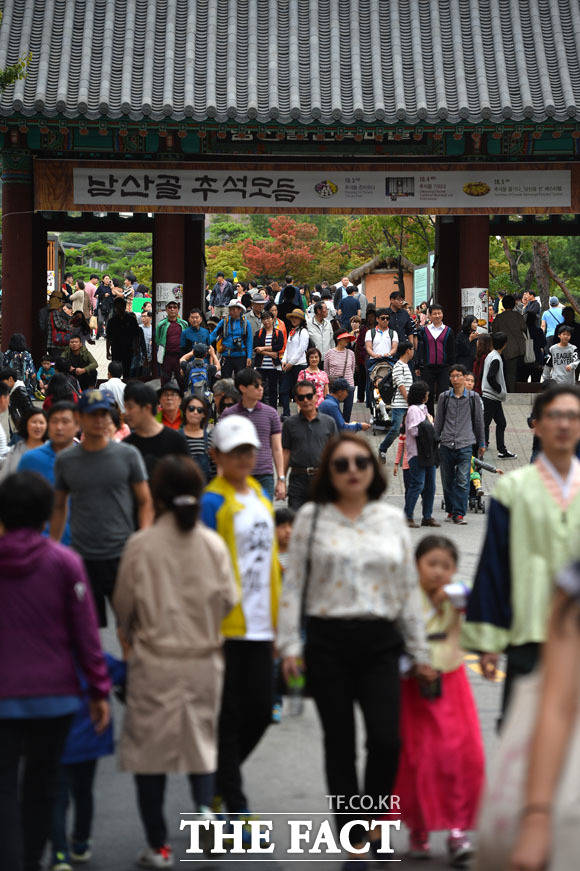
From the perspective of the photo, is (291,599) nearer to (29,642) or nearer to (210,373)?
(29,642)

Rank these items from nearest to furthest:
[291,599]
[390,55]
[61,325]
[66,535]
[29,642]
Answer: [29,642] < [291,599] < [66,535] < [61,325] < [390,55]

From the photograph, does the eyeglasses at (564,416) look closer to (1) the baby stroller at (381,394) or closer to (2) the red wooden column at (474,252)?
(1) the baby stroller at (381,394)

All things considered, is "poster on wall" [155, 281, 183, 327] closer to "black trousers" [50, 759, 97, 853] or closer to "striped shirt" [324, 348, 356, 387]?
"striped shirt" [324, 348, 356, 387]

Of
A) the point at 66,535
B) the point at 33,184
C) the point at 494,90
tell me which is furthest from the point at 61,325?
the point at 66,535

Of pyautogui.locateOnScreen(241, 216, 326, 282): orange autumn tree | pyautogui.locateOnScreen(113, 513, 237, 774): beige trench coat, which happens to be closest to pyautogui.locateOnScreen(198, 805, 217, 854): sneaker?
pyautogui.locateOnScreen(113, 513, 237, 774): beige trench coat

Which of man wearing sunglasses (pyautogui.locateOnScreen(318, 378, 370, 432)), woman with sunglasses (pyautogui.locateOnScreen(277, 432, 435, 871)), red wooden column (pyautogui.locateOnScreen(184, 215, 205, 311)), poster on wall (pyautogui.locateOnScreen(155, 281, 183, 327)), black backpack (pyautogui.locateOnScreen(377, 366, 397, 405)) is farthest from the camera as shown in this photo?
red wooden column (pyautogui.locateOnScreen(184, 215, 205, 311))

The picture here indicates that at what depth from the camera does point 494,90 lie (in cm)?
1834

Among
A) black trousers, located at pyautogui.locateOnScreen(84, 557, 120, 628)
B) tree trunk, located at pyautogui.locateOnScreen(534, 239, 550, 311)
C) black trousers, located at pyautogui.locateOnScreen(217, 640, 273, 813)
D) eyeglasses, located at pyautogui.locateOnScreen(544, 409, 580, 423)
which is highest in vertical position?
tree trunk, located at pyautogui.locateOnScreen(534, 239, 550, 311)

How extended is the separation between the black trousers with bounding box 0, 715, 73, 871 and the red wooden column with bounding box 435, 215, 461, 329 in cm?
1586

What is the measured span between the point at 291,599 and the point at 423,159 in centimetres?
1447

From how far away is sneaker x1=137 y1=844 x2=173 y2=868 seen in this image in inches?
195

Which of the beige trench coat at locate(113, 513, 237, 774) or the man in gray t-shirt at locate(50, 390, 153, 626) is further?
the man in gray t-shirt at locate(50, 390, 153, 626)

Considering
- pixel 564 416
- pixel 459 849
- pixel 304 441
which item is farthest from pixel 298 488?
pixel 564 416

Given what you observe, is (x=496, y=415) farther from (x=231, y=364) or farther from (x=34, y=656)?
(x=34, y=656)
